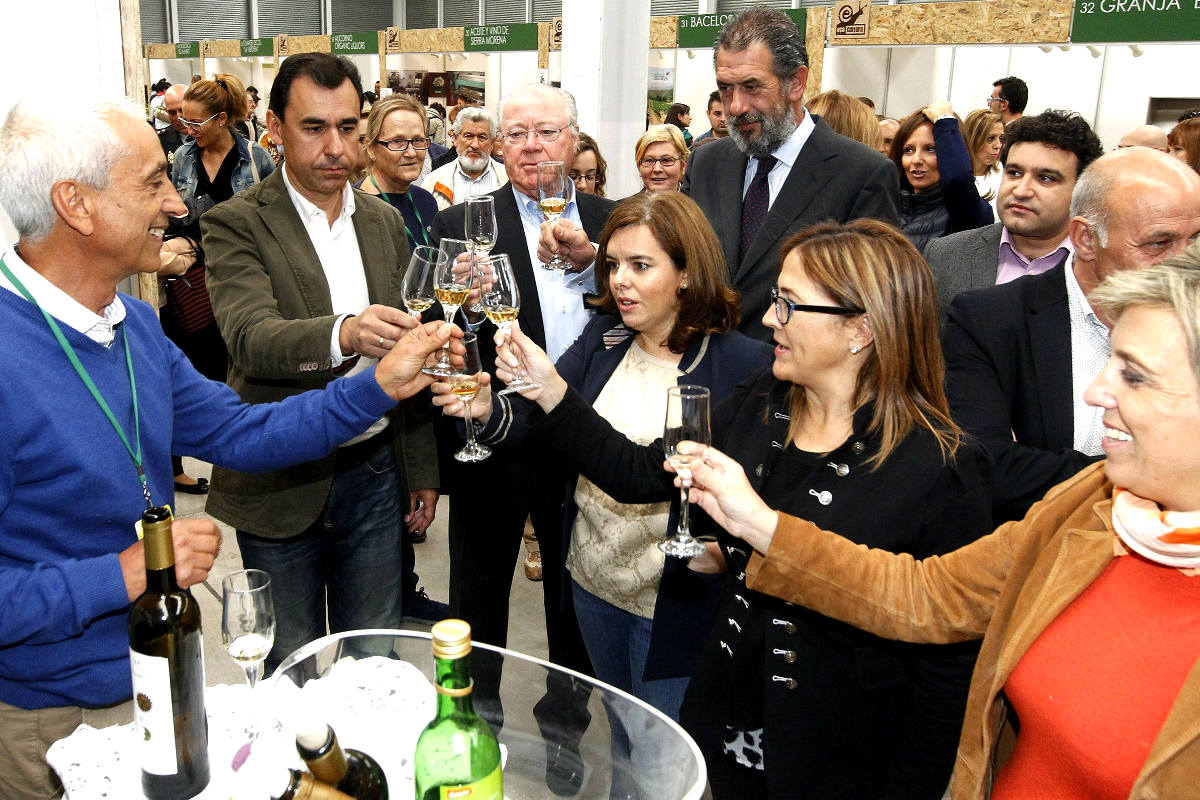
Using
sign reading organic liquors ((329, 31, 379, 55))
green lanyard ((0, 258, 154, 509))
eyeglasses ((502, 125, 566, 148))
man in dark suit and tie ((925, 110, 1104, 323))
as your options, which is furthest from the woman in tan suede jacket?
sign reading organic liquors ((329, 31, 379, 55))

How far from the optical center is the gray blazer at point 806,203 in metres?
3.10

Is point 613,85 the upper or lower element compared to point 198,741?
upper

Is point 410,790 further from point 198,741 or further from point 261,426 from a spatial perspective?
point 261,426

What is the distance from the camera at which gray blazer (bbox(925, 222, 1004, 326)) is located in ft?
10.4

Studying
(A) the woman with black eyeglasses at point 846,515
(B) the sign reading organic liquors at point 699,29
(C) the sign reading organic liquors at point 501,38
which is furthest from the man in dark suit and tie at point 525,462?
(C) the sign reading organic liquors at point 501,38

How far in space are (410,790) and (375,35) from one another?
14.5 metres

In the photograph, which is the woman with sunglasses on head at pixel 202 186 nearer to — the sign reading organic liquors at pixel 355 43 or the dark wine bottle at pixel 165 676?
Answer: the dark wine bottle at pixel 165 676

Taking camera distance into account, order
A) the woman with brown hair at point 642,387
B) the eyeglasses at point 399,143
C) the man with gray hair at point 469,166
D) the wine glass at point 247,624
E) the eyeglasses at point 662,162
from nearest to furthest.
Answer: the wine glass at point 247,624
the woman with brown hair at point 642,387
the eyeglasses at point 399,143
the eyeglasses at point 662,162
the man with gray hair at point 469,166

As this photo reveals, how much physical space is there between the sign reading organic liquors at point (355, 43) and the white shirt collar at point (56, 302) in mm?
13525

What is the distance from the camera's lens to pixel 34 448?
5.24 ft

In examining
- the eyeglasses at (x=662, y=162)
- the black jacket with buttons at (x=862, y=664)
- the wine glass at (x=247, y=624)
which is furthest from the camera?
the eyeglasses at (x=662, y=162)

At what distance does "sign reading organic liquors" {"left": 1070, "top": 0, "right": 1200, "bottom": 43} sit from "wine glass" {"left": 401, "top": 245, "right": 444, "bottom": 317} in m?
6.03

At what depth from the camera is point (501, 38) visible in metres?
11.4

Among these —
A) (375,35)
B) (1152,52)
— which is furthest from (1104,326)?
(375,35)
